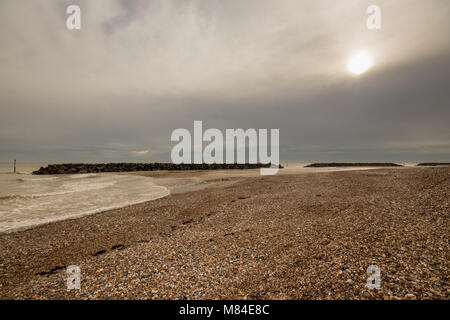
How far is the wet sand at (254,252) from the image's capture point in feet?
15.2

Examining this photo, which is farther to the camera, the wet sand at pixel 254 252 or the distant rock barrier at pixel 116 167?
the distant rock barrier at pixel 116 167

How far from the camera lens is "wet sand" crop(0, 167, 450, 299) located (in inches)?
182

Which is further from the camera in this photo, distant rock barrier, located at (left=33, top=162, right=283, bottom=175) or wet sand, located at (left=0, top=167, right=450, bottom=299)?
distant rock barrier, located at (left=33, top=162, right=283, bottom=175)

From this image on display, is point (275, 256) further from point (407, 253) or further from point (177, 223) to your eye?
point (177, 223)


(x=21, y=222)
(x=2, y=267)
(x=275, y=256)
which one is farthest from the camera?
(x=21, y=222)

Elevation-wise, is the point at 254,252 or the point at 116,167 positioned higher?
the point at 116,167

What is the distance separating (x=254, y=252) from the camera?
6.39 meters

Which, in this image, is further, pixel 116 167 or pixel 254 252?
pixel 116 167
